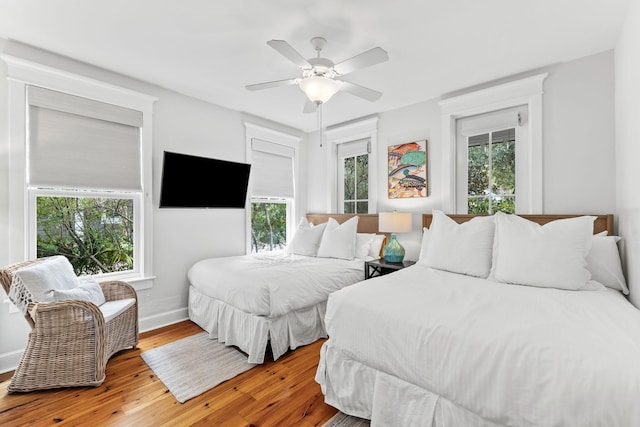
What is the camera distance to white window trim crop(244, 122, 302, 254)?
3982 mm

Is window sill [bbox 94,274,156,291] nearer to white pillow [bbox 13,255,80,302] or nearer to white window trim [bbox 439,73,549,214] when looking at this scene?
white pillow [bbox 13,255,80,302]

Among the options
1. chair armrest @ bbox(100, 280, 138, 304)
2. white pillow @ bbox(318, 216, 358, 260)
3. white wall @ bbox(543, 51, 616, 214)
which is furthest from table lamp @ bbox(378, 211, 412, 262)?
chair armrest @ bbox(100, 280, 138, 304)

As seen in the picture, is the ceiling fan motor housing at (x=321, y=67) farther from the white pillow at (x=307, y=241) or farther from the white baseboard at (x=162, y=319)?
the white baseboard at (x=162, y=319)

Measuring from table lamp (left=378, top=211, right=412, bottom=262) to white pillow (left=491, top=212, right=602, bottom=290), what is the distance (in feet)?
3.61

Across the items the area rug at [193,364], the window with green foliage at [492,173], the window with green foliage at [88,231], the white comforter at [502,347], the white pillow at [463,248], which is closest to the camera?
the white comforter at [502,347]

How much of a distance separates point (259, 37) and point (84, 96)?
1.73 meters

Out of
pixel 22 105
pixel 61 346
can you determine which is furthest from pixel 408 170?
pixel 22 105

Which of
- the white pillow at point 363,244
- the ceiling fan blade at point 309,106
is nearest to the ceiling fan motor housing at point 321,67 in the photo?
the ceiling fan blade at point 309,106

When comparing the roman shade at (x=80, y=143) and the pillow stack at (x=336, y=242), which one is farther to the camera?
the pillow stack at (x=336, y=242)

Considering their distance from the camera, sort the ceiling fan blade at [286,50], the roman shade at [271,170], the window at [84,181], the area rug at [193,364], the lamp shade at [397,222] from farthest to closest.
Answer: the roman shade at [271,170] < the lamp shade at [397,222] < the window at [84,181] < the area rug at [193,364] < the ceiling fan blade at [286,50]

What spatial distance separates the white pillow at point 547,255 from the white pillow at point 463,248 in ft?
0.37

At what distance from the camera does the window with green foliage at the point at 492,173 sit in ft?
9.91

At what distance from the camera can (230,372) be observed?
2.25 metres

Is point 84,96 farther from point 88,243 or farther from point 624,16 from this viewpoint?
point 624,16
